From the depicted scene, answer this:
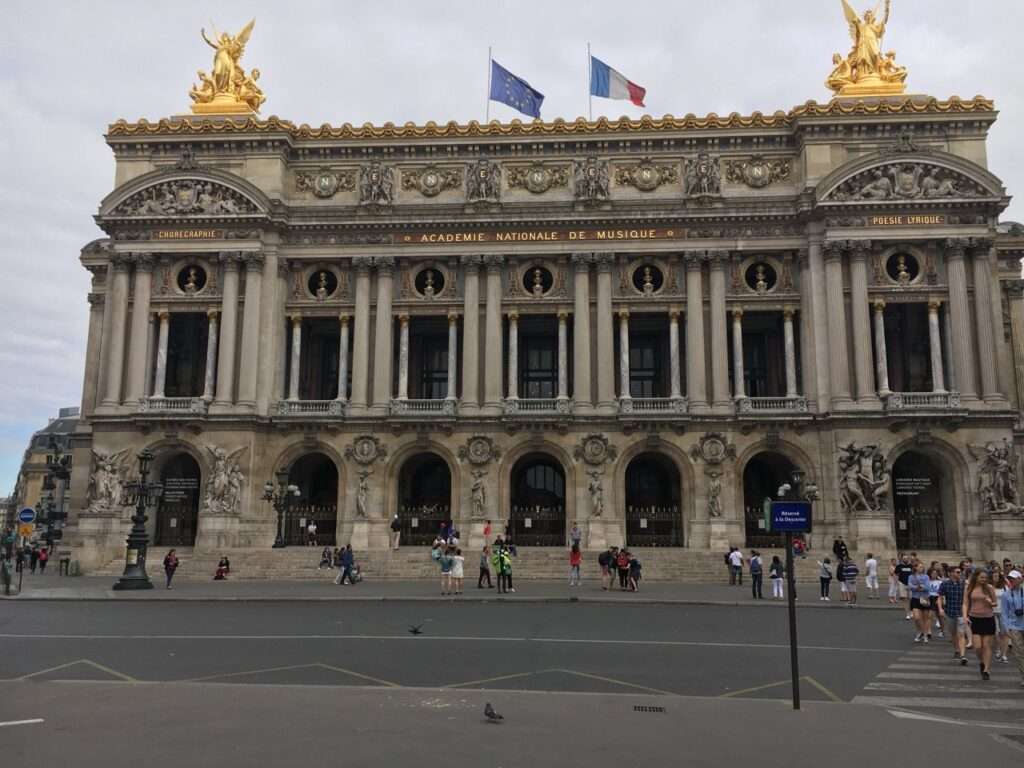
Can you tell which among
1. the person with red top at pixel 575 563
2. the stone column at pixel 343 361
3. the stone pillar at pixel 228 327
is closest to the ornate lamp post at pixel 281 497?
the stone column at pixel 343 361

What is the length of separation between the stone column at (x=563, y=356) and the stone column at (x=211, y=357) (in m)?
18.1

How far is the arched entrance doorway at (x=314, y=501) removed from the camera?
1865 inches

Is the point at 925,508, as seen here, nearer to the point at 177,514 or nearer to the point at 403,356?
the point at 403,356

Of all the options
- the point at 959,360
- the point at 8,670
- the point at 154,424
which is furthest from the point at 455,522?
the point at 8,670

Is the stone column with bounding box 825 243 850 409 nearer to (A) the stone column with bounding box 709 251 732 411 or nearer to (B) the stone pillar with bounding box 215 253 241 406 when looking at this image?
(A) the stone column with bounding box 709 251 732 411

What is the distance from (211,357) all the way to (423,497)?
548 inches

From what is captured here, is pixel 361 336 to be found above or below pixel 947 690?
above

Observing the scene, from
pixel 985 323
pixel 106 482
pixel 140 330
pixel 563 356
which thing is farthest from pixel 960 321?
pixel 106 482

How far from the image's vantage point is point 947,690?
13969 mm

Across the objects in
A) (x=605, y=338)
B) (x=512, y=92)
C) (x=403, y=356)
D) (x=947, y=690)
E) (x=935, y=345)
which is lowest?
(x=947, y=690)

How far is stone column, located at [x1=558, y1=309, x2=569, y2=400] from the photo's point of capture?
47.3 metres

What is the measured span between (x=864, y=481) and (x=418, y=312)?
2409 centimetres

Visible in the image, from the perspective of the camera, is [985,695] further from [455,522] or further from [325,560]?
[455,522]

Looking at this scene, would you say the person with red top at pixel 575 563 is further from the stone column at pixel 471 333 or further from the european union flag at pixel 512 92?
the european union flag at pixel 512 92
